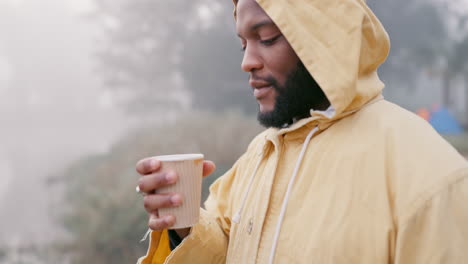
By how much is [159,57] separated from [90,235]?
14674 mm

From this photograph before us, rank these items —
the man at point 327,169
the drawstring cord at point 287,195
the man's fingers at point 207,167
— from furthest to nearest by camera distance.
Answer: the man's fingers at point 207,167 < the drawstring cord at point 287,195 < the man at point 327,169

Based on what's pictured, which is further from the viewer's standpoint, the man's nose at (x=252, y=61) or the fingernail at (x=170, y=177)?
the man's nose at (x=252, y=61)

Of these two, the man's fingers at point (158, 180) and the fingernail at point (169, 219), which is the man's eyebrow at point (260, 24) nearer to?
the man's fingers at point (158, 180)

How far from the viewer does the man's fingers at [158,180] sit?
4.55 feet

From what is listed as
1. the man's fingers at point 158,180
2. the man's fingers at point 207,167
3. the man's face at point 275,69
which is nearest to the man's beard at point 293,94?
the man's face at point 275,69

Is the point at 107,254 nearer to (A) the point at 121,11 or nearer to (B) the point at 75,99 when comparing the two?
(A) the point at 121,11

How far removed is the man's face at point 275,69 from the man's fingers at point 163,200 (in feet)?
1.43

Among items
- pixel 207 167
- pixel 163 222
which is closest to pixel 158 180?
A: pixel 163 222

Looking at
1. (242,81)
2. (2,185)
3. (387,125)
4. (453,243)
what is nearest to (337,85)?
(387,125)

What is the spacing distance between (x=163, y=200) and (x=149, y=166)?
119mm

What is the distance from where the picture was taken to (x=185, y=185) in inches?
56.9

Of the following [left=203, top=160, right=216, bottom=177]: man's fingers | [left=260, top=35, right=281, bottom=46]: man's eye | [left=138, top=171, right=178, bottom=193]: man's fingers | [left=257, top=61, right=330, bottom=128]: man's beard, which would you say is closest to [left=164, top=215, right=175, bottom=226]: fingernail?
[left=138, top=171, right=178, bottom=193]: man's fingers

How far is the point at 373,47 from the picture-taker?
1.43m

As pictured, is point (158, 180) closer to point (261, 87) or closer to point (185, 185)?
point (185, 185)
